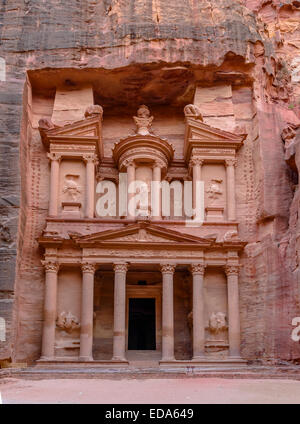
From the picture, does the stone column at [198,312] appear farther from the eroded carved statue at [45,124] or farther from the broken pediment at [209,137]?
the eroded carved statue at [45,124]

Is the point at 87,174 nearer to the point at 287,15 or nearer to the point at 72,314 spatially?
the point at 72,314

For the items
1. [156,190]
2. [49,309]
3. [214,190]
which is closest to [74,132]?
[156,190]

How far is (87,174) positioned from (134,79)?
4.73m

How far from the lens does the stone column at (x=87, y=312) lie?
1880 cm

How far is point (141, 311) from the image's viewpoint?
22.6m

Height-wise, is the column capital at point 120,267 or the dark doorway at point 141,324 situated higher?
the column capital at point 120,267

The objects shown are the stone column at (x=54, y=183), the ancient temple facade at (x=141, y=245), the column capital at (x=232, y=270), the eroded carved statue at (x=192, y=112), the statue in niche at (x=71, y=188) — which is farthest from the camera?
the eroded carved statue at (x=192, y=112)

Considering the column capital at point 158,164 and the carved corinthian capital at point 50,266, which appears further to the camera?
the column capital at point 158,164

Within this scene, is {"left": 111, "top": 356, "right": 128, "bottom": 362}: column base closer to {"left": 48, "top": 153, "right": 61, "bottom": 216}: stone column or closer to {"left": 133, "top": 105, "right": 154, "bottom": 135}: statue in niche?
{"left": 48, "top": 153, "right": 61, "bottom": 216}: stone column

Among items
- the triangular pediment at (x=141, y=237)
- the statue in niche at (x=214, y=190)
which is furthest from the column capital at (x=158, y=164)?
the triangular pediment at (x=141, y=237)

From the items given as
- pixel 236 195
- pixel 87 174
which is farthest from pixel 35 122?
pixel 236 195

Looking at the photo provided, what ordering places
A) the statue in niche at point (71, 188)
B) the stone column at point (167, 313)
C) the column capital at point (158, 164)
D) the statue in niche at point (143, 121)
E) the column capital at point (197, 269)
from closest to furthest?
the stone column at point (167, 313) → the column capital at point (197, 269) → the statue in niche at point (71, 188) → the column capital at point (158, 164) → the statue in niche at point (143, 121)

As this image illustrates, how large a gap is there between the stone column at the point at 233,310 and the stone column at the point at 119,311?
3.94 m

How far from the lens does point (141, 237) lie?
1986 centimetres
